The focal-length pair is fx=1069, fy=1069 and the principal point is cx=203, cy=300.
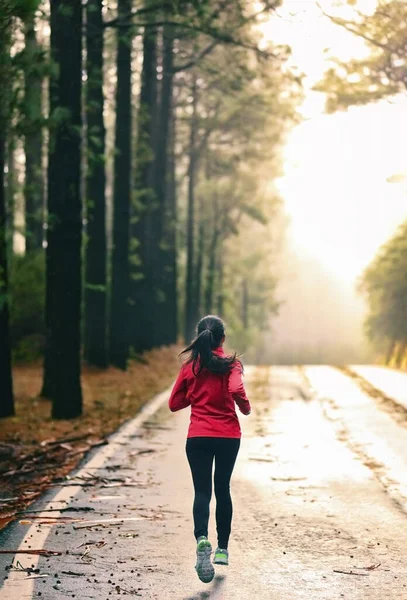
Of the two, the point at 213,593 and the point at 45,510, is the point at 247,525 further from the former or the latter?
the point at 213,593

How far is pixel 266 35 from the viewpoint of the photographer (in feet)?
109

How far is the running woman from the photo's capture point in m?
7.48

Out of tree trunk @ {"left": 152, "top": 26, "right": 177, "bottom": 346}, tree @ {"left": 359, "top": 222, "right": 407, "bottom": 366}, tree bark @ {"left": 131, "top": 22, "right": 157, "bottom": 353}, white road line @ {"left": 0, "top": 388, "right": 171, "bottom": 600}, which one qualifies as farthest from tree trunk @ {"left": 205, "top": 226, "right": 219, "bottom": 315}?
white road line @ {"left": 0, "top": 388, "right": 171, "bottom": 600}

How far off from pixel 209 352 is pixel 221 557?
4.69 feet

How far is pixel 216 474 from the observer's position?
25.0ft

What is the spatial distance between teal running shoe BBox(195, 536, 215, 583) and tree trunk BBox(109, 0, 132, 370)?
1922 centimetres

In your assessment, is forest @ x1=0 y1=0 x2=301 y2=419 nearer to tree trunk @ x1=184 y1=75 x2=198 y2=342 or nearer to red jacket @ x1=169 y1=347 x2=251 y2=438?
Result: tree trunk @ x1=184 y1=75 x2=198 y2=342

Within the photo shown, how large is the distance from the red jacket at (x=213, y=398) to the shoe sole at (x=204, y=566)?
81cm

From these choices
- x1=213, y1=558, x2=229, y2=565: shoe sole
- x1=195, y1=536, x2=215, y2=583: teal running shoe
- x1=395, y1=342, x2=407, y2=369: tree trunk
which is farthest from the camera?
x1=395, y1=342, x2=407, y2=369: tree trunk

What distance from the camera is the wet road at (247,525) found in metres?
6.95

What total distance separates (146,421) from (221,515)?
29.8 feet

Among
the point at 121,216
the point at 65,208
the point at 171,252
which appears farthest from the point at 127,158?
the point at 171,252

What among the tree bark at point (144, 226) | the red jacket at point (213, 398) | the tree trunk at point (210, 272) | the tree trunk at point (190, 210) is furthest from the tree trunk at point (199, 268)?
the red jacket at point (213, 398)

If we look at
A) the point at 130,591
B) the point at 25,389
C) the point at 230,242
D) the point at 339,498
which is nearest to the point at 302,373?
the point at 25,389
